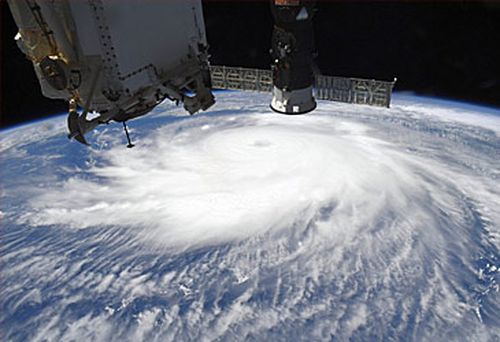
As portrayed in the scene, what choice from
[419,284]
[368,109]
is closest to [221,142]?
[368,109]

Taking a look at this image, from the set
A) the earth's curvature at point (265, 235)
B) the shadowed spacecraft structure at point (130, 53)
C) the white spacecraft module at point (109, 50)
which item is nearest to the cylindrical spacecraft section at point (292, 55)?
the shadowed spacecraft structure at point (130, 53)

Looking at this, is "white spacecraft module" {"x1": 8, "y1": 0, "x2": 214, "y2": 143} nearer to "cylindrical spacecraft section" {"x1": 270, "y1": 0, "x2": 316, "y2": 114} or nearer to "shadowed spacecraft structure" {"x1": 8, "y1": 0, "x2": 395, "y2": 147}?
"shadowed spacecraft structure" {"x1": 8, "y1": 0, "x2": 395, "y2": 147}

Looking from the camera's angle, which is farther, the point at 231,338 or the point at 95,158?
the point at 95,158

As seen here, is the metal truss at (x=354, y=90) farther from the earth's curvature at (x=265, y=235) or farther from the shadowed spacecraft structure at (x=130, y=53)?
the earth's curvature at (x=265, y=235)

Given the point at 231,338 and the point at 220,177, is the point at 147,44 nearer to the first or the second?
the point at 231,338

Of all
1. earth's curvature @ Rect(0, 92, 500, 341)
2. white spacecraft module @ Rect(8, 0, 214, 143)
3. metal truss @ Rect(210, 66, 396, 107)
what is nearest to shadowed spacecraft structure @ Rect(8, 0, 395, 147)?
white spacecraft module @ Rect(8, 0, 214, 143)

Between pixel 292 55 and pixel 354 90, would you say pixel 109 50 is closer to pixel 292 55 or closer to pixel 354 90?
pixel 292 55

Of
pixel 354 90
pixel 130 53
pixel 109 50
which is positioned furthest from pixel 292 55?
pixel 109 50
